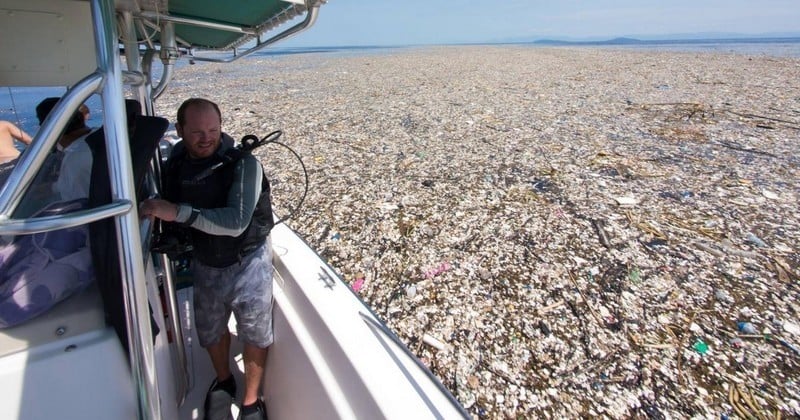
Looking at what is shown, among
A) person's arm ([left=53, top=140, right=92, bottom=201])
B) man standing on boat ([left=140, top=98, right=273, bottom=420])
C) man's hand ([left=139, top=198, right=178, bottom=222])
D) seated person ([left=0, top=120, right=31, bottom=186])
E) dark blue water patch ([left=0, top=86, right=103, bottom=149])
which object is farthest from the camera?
seated person ([left=0, top=120, right=31, bottom=186])

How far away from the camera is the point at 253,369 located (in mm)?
2096

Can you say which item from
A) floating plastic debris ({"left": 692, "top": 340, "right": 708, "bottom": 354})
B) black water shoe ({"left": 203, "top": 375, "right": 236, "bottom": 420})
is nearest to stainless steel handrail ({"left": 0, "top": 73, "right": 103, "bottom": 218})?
black water shoe ({"left": 203, "top": 375, "right": 236, "bottom": 420})

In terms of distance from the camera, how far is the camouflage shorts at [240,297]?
6.57 ft

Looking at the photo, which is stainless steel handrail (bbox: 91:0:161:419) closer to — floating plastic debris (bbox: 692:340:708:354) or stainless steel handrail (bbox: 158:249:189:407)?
stainless steel handrail (bbox: 158:249:189:407)

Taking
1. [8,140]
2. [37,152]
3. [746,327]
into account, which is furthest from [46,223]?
[746,327]

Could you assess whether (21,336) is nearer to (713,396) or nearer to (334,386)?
(334,386)

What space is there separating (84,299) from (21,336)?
6.5 inches

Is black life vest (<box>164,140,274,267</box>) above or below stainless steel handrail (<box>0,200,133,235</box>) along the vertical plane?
below

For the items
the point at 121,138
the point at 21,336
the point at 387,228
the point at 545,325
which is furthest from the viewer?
the point at 387,228

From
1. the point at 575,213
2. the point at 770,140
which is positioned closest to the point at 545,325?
the point at 575,213

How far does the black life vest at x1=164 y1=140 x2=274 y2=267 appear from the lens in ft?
5.97

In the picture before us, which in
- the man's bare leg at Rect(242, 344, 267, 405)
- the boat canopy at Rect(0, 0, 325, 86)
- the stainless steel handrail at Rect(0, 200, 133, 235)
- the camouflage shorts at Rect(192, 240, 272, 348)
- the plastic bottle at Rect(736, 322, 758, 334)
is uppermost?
the boat canopy at Rect(0, 0, 325, 86)

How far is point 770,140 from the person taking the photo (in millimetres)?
7168

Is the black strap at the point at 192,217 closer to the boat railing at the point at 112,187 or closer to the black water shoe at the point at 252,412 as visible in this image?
the boat railing at the point at 112,187
